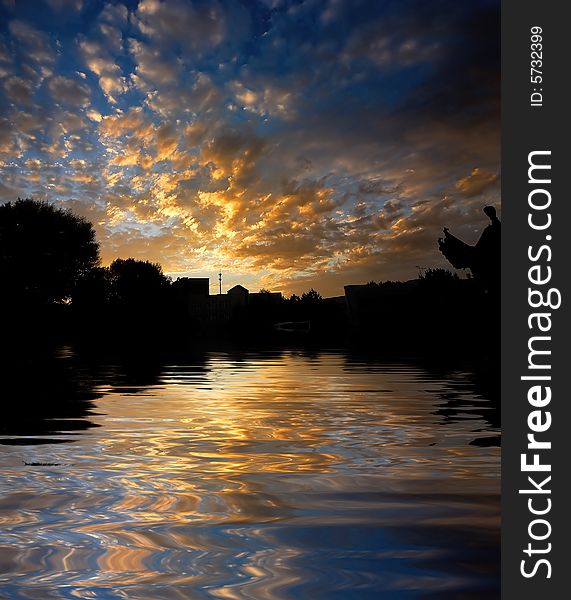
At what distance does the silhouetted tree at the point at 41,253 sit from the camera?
131 feet

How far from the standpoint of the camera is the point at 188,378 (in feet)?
35.6

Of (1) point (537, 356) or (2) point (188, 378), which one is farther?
(2) point (188, 378)

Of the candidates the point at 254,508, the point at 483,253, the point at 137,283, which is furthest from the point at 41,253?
the point at 254,508

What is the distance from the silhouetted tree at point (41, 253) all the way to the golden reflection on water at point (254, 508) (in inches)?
1481

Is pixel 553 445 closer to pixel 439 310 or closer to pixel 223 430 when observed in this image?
pixel 223 430

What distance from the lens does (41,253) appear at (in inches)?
1626

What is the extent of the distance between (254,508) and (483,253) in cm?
939

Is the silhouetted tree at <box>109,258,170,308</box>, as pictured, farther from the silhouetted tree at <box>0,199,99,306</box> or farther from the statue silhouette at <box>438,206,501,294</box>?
the statue silhouette at <box>438,206,501,294</box>

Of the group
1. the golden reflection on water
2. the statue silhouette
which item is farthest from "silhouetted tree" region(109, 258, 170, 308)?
the golden reflection on water

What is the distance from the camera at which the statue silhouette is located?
1096 cm

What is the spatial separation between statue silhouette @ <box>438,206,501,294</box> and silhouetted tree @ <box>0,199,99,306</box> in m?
33.7

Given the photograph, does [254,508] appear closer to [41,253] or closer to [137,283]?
[41,253]

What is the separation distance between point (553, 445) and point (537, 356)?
0.38 m

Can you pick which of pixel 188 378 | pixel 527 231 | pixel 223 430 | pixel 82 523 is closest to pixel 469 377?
pixel 188 378
